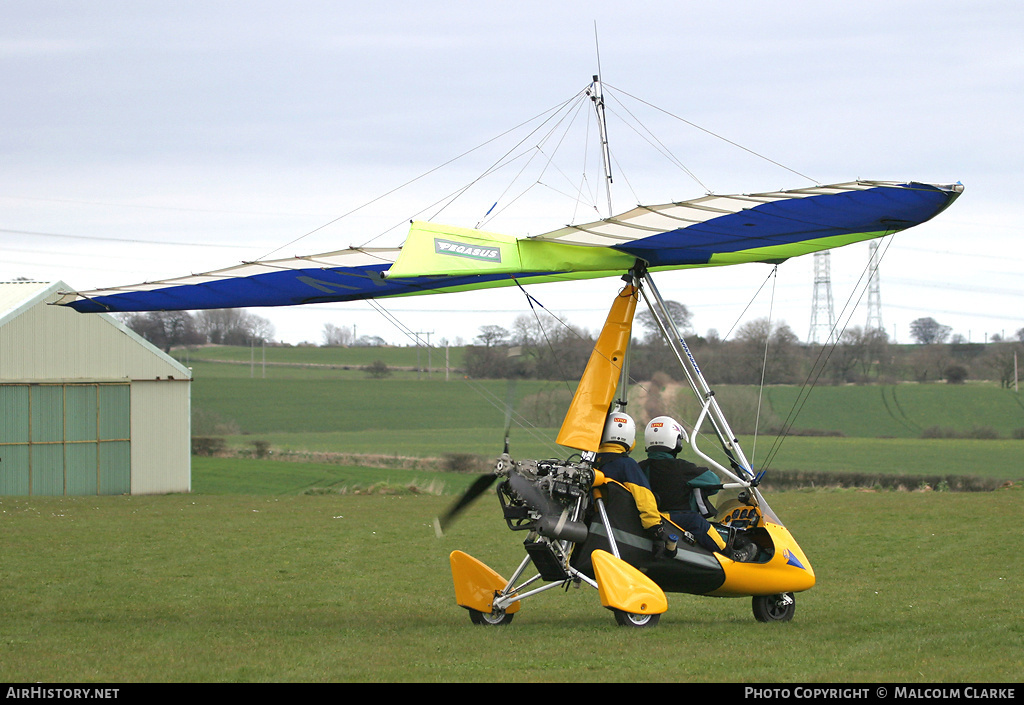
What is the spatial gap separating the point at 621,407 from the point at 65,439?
70.9ft

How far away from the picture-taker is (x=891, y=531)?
19656 mm

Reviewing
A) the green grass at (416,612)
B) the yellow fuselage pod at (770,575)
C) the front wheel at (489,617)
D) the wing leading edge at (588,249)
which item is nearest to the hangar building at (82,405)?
the green grass at (416,612)

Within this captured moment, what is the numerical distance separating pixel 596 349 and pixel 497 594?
8.33 feet

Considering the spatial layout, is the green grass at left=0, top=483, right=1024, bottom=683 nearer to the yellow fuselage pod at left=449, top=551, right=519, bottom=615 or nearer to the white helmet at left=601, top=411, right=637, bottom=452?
the yellow fuselage pod at left=449, top=551, right=519, bottom=615

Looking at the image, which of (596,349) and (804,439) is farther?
(804,439)

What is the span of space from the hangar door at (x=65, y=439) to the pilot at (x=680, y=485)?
71.6 ft

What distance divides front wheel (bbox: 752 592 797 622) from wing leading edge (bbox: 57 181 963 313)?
11.6 feet

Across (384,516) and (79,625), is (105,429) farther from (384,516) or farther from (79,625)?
(79,625)

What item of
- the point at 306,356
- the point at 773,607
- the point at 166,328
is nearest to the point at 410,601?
the point at 773,607

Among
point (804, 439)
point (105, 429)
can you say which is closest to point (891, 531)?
point (105, 429)

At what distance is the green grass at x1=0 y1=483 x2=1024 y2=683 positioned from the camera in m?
7.80

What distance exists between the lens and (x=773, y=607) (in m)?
10.6

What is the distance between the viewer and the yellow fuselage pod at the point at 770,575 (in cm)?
1019
